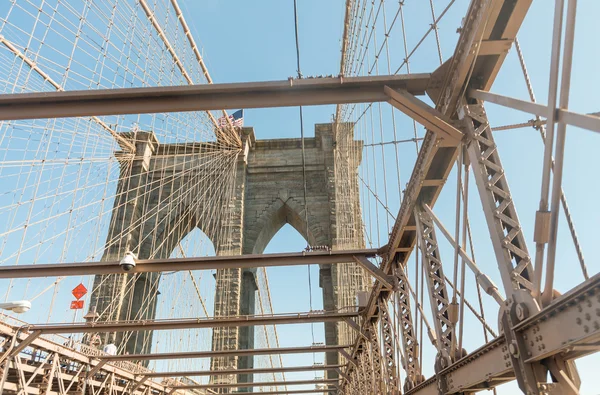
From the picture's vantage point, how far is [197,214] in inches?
1017

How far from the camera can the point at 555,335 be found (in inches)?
125

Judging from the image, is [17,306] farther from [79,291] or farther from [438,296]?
[438,296]

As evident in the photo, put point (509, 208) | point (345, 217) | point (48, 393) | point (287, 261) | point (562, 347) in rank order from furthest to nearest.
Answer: point (345, 217)
point (48, 393)
point (287, 261)
point (509, 208)
point (562, 347)

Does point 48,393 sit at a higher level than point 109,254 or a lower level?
lower

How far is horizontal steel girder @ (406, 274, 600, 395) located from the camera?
9.17ft

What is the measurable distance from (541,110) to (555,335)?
169 cm

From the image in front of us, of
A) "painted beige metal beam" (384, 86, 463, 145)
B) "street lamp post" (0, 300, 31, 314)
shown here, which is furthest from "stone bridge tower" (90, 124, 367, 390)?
"painted beige metal beam" (384, 86, 463, 145)

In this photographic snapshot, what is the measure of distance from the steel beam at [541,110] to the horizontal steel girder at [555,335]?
3.15 feet

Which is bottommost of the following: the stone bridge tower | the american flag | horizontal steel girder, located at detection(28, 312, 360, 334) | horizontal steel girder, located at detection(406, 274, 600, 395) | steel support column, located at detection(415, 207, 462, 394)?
horizontal steel girder, located at detection(406, 274, 600, 395)

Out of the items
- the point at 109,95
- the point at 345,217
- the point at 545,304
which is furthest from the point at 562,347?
the point at 345,217

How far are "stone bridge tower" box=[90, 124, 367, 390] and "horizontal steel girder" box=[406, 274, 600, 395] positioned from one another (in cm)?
1557

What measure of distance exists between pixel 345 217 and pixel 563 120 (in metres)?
20.5

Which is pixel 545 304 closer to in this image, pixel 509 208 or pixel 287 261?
pixel 509 208

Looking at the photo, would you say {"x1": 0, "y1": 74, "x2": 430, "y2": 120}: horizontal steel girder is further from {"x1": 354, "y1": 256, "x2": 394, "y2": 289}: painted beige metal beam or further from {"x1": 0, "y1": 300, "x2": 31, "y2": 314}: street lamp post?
{"x1": 354, "y1": 256, "x2": 394, "y2": 289}: painted beige metal beam
